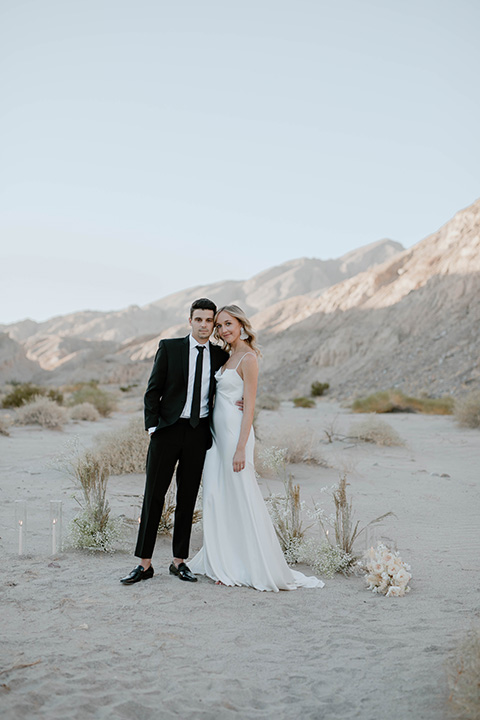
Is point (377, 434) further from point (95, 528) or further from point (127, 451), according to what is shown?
point (95, 528)

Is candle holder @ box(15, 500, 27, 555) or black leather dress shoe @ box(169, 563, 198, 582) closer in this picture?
black leather dress shoe @ box(169, 563, 198, 582)

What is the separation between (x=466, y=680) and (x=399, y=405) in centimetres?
1927

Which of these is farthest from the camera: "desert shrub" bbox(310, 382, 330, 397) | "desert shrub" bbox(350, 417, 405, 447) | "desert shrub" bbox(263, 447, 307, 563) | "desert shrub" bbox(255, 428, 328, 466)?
"desert shrub" bbox(310, 382, 330, 397)

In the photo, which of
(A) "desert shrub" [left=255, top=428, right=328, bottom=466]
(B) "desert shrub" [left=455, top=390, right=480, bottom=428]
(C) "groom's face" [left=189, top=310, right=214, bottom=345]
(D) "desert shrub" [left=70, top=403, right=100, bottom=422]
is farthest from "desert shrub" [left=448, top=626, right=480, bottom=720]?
(D) "desert shrub" [left=70, top=403, right=100, bottom=422]

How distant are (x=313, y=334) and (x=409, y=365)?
12.0 m

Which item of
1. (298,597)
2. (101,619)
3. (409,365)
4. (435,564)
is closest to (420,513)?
(435,564)

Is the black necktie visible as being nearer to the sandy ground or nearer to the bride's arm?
the bride's arm

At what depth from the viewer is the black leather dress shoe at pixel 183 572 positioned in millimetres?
4617

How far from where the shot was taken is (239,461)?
15.0 feet

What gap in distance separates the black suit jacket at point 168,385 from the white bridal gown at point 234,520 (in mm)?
321

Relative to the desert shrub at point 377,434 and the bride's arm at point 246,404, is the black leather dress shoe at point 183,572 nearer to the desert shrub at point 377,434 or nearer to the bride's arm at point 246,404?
the bride's arm at point 246,404

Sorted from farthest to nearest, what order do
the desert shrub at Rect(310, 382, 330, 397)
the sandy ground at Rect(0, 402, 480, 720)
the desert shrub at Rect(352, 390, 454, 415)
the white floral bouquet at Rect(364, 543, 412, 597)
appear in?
the desert shrub at Rect(310, 382, 330, 397) → the desert shrub at Rect(352, 390, 454, 415) → the white floral bouquet at Rect(364, 543, 412, 597) → the sandy ground at Rect(0, 402, 480, 720)

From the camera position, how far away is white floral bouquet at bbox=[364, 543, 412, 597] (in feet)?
14.6

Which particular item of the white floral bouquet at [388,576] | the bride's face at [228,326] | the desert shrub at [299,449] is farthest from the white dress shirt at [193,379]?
the desert shrub at [299,449]
